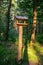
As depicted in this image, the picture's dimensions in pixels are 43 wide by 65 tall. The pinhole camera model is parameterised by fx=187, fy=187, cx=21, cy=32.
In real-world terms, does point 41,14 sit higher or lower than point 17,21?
lower

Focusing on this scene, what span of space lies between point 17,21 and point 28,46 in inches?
150

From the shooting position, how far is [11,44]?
15.7 metres

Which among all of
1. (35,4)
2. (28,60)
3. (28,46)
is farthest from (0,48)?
(35,4)

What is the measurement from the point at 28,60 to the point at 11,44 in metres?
4.47

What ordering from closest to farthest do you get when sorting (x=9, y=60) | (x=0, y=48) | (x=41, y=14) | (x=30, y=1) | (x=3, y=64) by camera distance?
(x=3, y=64)
(x=9, y=60)
(x=0, y=48)
(x=30, y=1)
(x=41, y=14)

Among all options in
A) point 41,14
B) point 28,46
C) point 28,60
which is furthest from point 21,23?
point 41,14

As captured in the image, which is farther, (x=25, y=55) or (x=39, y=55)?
(x=39, y=55)

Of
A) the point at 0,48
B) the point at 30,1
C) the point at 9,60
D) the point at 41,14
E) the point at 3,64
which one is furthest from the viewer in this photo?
the point at 41,14

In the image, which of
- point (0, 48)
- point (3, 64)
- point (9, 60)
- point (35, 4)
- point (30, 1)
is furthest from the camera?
point (30, 1)

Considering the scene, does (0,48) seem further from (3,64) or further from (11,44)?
(3,64)

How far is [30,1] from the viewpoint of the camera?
16.6 metres

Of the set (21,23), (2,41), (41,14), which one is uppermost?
(21,23)

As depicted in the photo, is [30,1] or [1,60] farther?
[30,1]

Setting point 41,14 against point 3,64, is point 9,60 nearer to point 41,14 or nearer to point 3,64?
point 3,64
